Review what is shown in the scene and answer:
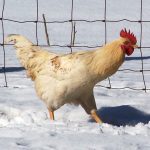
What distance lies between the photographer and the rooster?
553 centimetres

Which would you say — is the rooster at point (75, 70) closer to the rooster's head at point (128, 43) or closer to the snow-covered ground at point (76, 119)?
the rooster's head at point (128, 43)

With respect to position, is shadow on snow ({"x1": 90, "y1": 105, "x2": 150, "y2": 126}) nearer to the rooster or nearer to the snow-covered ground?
the snow-covered ground

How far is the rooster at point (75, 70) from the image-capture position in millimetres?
5531

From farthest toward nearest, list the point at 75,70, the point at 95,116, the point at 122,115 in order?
the point at 122,115, the point at 95,116, the point at 75,70

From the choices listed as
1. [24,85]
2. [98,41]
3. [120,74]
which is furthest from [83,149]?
[98,41]

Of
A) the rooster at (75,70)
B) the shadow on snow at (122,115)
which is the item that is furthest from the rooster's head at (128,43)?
the shadow on snow at (122,115)

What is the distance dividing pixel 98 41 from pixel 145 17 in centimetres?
558

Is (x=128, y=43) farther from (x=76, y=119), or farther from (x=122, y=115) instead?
(x=76, y=119)

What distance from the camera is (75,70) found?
218 inches

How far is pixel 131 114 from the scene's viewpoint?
20.5 ft

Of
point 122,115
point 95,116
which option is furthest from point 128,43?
point 122,115

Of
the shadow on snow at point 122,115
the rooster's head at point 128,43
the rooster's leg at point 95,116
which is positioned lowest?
the shadow on snow at point 122,115

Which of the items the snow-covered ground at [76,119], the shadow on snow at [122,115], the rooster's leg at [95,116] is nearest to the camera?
the snow-covered ground at [76,119]

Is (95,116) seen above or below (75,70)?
below
